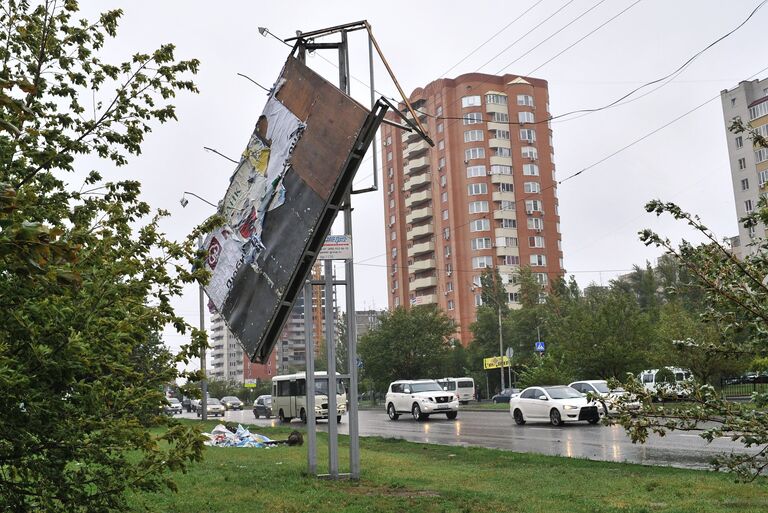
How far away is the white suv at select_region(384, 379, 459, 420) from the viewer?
35594mm

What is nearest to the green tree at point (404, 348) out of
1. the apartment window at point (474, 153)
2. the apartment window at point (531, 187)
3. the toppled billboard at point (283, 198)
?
the apartment window at point (474, 153)

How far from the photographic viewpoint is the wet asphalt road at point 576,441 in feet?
52.8

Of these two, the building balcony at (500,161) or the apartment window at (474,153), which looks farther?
the building balcony at (500,161)

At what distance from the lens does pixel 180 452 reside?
4.89 m

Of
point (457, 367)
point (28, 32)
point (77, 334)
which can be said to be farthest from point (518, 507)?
point (457, 367)

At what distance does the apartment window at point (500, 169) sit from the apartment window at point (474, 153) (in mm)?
2041

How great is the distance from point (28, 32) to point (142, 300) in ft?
10.5

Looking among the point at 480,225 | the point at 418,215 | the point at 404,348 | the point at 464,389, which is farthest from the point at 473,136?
the point at 464,389

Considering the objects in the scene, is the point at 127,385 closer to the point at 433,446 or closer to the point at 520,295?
the point at 433,446

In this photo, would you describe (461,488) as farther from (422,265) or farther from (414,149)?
(414,149)

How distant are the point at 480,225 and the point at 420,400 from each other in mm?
62906

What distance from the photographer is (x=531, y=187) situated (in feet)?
326

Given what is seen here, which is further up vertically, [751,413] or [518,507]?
[751,413]

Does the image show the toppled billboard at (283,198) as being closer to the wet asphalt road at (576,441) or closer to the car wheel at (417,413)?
the wet asphalt road at (576,441)
